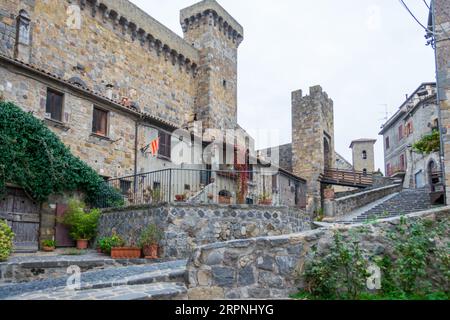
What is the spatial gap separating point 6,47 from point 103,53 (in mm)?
5258

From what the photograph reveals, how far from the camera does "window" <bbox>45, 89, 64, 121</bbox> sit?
13095mm

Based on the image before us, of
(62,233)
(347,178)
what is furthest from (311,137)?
(62,233)

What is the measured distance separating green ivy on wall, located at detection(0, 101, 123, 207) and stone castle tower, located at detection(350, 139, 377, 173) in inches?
1485

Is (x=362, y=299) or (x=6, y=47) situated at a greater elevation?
(x=6, y=47)

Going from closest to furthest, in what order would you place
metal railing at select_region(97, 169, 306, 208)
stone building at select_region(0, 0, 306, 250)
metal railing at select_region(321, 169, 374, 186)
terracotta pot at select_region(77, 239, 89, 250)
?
terracotta pot at select_region(77, 239, 89, 250) < metal railing at select_region(97, 169, 306, 208) < stone building at select_region(0, 0, 306, 250) < metal railing at select_region(321, 169, 374, 186)

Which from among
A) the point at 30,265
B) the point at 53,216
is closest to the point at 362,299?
the point at 30,265

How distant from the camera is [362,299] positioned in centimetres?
470

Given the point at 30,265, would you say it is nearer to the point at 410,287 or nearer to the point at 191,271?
the point at 191,271

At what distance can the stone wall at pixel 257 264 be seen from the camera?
5129 millimetres

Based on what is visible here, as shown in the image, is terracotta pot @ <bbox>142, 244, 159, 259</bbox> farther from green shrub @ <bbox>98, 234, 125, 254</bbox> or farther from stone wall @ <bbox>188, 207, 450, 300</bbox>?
stone wall @ <bbox>188, 207, 450, 300</bbox>

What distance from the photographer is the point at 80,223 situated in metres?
12.2

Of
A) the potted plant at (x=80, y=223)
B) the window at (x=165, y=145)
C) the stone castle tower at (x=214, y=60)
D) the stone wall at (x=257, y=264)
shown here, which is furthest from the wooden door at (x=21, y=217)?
the stone castle tower at (x=214, y=60)

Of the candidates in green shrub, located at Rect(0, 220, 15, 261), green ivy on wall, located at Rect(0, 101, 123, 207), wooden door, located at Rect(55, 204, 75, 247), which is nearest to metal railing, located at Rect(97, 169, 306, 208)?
green ivy on wall, located at Rect(0, 101, 123, 207)

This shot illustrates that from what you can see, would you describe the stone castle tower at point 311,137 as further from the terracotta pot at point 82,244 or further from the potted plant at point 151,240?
the potted plant at point 151,240
